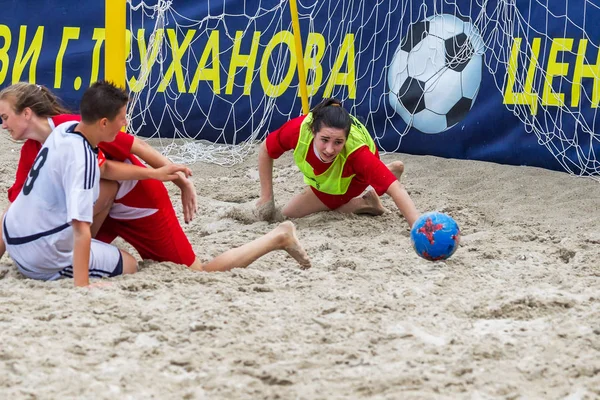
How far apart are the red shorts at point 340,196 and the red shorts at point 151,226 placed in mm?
1590

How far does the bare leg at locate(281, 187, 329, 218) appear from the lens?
18.9 feet

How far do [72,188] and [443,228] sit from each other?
5.98 feet

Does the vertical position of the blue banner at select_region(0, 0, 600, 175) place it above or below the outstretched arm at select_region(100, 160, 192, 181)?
above

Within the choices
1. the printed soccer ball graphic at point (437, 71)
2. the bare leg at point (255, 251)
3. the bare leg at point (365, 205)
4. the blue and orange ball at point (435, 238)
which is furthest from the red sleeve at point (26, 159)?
the printed soccer ball graphic at point (437, 71)

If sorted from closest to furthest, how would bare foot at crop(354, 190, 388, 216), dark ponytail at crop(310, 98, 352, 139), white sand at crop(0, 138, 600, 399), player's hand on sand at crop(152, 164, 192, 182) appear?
white sand at crop(0, 138, 600, 399), player's hand on sand at crop(152, 164, 192, 182), dark ponytail at crop(310, 98, 352, 139), bare foot at crop(354, 190, 388, 216)

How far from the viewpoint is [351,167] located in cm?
542

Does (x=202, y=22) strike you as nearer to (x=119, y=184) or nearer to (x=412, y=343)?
(x=119, y=184)

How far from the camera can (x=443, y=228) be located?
4.39 meters

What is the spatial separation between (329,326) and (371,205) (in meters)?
2.50

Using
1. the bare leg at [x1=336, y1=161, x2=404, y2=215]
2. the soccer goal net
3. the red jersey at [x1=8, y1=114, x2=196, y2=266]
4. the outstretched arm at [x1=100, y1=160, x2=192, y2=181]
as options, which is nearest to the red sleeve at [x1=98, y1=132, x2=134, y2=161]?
the red jersey at [x1=8, y1=114, x2=196, y2=266]

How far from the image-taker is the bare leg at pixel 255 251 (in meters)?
4.27

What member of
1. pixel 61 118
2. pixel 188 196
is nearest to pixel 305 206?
pixel 188 196

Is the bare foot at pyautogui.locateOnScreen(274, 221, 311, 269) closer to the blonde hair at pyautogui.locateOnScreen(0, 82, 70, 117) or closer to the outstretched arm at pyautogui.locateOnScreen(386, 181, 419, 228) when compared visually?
the outstretched arm at pyautogui.locateOnScreen(386, 181, 419, 228)

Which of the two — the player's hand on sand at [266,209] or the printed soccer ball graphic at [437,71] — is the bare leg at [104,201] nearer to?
the player's hand on sand at [266,209]
